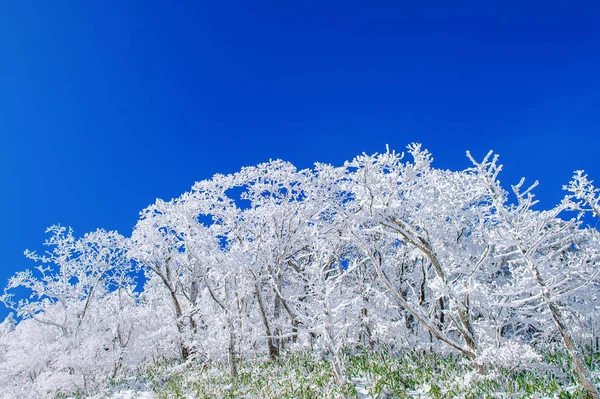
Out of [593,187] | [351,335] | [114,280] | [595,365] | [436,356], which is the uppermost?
[114,280]

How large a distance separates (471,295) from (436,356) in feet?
19.1

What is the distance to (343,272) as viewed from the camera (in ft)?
51.8

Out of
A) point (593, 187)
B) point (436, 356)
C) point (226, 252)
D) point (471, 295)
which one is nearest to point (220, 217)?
point (226, 252)

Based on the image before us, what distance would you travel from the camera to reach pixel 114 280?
25.0 metres

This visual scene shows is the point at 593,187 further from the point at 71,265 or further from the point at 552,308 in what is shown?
the point at 71,265

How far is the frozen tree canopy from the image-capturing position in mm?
8891

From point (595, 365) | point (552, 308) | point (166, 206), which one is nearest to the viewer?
point (552, 308)

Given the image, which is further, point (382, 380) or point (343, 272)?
point (343, 272)

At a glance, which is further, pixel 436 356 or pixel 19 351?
pixel 19 351

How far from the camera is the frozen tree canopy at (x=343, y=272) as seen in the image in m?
8.89

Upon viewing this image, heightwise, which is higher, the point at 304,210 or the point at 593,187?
the point at 304,210

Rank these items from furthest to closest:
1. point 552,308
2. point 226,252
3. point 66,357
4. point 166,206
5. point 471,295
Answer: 1. point 166,206
2. point 66,357
3. point 226,252
4. point 471,295
5. point 552,308

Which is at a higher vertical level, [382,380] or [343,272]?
[343,272]

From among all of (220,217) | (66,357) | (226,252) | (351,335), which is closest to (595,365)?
(351,335)
